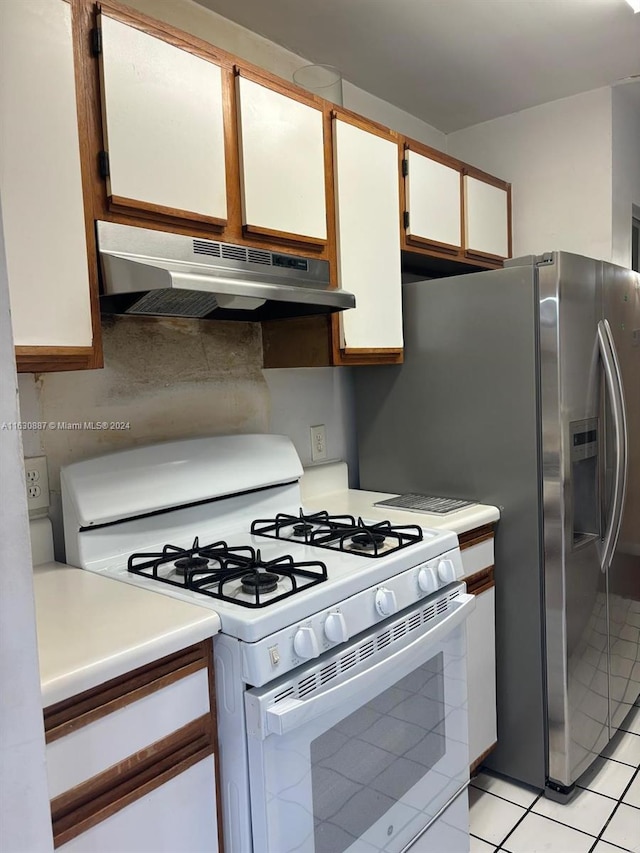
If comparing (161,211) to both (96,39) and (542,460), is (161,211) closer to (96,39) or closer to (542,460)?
(96,39)

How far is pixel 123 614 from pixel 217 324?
3.41 ft

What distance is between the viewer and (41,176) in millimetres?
1263

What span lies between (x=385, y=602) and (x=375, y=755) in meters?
0.35

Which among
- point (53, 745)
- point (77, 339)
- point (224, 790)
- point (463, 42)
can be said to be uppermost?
point (463, 42)

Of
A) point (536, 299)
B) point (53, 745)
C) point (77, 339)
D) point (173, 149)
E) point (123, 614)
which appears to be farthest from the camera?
point (536, 299)

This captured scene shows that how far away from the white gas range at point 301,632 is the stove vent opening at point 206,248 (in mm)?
541

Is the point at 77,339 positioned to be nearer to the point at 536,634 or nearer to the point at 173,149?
the point at 173,149

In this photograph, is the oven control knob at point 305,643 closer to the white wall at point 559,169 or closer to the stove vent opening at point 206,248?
the stove vent opening at point 206,248

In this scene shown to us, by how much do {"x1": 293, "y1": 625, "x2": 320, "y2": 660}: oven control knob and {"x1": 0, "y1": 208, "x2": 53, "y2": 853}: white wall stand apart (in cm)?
55

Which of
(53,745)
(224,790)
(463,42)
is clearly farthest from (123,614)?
(463,42)

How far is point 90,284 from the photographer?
136 cm

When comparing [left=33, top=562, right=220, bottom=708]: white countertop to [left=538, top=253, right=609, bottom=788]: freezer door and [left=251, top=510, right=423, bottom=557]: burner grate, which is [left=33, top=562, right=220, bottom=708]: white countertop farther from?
[left=538, top=253, right=609, bottom=788]: freezer door

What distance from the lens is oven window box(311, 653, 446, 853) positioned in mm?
1329

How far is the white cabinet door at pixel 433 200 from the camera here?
2.27 metres
